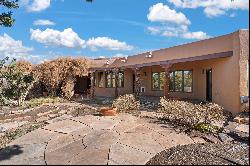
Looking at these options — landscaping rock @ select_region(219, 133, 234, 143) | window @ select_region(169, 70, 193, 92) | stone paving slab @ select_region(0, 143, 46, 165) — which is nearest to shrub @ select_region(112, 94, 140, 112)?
landscaping rock @ select_region(219, 133, 234, 143)

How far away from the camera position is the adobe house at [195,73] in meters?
13.7

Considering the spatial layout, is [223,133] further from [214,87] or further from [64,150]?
[214,87]

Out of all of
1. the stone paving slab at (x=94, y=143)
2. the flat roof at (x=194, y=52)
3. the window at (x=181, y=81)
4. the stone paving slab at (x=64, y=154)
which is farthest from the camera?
the window at (x=181, y=81)

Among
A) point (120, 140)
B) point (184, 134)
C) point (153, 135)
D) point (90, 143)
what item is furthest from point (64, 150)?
point (184, 134)

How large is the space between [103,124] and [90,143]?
2.37 meters

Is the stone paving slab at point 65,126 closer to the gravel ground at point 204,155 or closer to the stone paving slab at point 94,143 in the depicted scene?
the stone paving slab at point 94,143

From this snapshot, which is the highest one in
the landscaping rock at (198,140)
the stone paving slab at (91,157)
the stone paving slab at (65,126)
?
the stone paving slab at (65,126)

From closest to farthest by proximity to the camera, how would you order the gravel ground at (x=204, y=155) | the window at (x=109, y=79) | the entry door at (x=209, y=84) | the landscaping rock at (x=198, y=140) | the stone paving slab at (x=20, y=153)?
1. the gravel ground at (x=204, y=155)
2. the stone paving slab at (x=20, y=153)
3. the landscaping rock at (x=198, y=140)
4. the entry door at (x=209, y=84)
5. the window at (x=109, y=79)

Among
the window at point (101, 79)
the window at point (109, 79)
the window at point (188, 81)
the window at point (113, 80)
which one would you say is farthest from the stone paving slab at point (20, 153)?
the window at point (101, 79)

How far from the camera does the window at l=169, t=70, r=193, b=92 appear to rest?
21.4m

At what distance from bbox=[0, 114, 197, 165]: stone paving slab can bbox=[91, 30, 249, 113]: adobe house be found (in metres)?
3.26

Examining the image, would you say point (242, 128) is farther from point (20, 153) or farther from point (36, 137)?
point (20, 153)

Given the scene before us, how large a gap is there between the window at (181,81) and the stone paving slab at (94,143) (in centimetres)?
946

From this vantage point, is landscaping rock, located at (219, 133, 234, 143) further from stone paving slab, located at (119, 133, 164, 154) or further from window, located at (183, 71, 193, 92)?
window, located at (183, 71, 193, 92)
